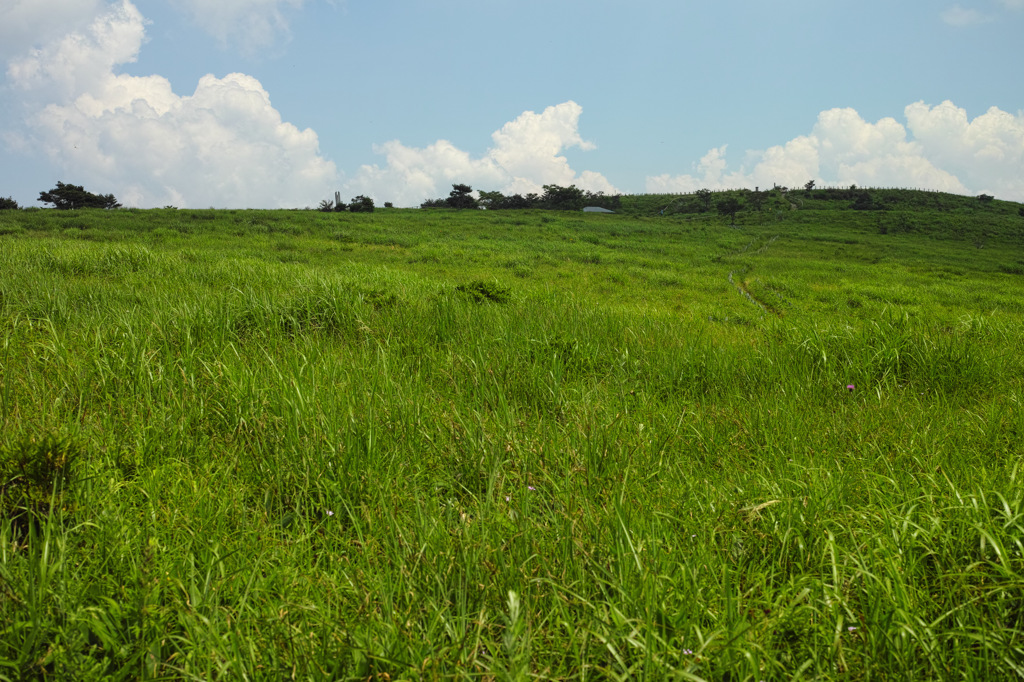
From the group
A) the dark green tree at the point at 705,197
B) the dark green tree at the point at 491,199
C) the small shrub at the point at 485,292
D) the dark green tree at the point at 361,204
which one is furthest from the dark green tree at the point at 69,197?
the dark green tree at the point at 705,197

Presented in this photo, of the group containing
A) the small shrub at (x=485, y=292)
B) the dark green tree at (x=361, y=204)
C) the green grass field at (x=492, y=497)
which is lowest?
the green grass field at (x=492, y=497)

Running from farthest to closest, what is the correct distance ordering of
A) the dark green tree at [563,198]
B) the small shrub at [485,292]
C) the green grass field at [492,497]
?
1. the dark green tree at [563,198]
2. the small shrub at [485,292]
3. the green grass field at [492,497]

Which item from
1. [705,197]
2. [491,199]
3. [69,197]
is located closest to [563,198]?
[491,199]

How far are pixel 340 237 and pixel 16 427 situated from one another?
2064 centimetres

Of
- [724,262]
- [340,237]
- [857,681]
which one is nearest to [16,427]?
[857,681]

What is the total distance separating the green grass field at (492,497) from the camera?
1579mm

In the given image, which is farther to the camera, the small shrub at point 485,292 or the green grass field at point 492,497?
the small shrub at point 485,292

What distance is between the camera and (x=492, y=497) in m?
2.37

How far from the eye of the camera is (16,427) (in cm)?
261

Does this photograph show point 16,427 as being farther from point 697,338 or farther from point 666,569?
point 697,338

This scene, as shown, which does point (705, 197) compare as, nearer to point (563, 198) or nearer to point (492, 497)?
point (563, 198)

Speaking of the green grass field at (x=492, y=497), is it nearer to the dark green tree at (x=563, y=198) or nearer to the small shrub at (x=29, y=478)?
the small shrub at (x=29, y=478)

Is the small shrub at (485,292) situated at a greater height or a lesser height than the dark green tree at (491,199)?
lesser

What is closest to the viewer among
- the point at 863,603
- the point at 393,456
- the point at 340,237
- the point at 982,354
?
the point at 863,603
